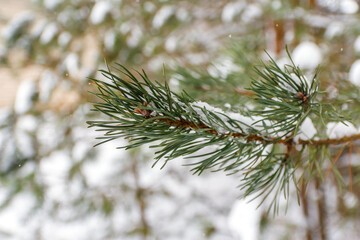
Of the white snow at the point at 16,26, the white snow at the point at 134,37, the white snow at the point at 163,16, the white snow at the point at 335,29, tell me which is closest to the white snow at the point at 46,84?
the white snow at the point at 16,26

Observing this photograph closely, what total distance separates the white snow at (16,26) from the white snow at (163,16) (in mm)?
776

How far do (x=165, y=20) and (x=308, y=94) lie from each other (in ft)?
5.02

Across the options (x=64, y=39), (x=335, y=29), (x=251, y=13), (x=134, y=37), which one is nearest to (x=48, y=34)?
(x=64, y=39)

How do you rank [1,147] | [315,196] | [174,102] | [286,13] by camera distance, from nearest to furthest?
[174,102] < [286,13] < [1,147] < [315,196]

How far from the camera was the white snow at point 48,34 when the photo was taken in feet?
5.38

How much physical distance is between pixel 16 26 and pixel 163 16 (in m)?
0.88

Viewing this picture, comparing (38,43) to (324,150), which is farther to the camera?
(38,43)

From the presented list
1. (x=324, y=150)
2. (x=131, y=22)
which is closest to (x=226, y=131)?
(x=324, y=150)

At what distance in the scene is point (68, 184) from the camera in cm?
185

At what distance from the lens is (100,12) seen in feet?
5.43

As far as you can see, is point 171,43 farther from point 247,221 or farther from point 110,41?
point 247,221

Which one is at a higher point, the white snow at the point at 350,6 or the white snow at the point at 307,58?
the white snow at the point at 350,6

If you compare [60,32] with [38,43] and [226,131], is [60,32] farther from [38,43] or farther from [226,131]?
[226,131]

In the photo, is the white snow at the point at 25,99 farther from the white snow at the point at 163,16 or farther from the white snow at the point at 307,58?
the white snow at the point at 307,58
